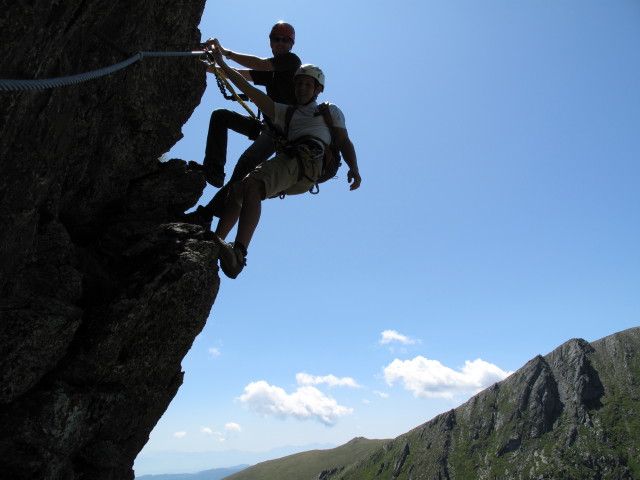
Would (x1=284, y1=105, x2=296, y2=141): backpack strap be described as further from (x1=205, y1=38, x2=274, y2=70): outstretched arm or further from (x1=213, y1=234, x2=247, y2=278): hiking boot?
(x1=213, y1=234, x2=247, y2=278): hiking boot

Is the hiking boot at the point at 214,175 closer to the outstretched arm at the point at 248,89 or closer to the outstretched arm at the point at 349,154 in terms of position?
the outstretched arm at the point at 248,89

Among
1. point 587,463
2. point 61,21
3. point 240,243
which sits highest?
point 61,21

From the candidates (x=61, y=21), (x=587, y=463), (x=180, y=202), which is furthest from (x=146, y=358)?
(x=587, y=463)

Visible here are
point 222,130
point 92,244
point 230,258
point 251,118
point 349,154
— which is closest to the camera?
point 92,244

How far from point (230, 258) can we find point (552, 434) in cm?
19885

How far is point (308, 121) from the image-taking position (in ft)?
32.8

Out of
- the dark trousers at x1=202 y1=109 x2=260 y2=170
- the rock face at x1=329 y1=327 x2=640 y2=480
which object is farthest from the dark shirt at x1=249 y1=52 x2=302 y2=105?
the rock face at x1=329 y1=327 x2=640 y2=480

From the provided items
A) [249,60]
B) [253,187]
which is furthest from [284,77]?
[253,187]

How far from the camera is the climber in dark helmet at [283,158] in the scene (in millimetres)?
9508

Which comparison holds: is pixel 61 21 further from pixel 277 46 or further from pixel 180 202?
pixel 277 46

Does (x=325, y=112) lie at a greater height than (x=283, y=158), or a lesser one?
greater

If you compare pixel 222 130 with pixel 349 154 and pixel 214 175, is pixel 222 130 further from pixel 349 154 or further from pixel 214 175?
pixel 349 154

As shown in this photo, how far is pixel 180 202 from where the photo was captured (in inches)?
418

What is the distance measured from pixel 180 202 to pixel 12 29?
6110 millimetres
